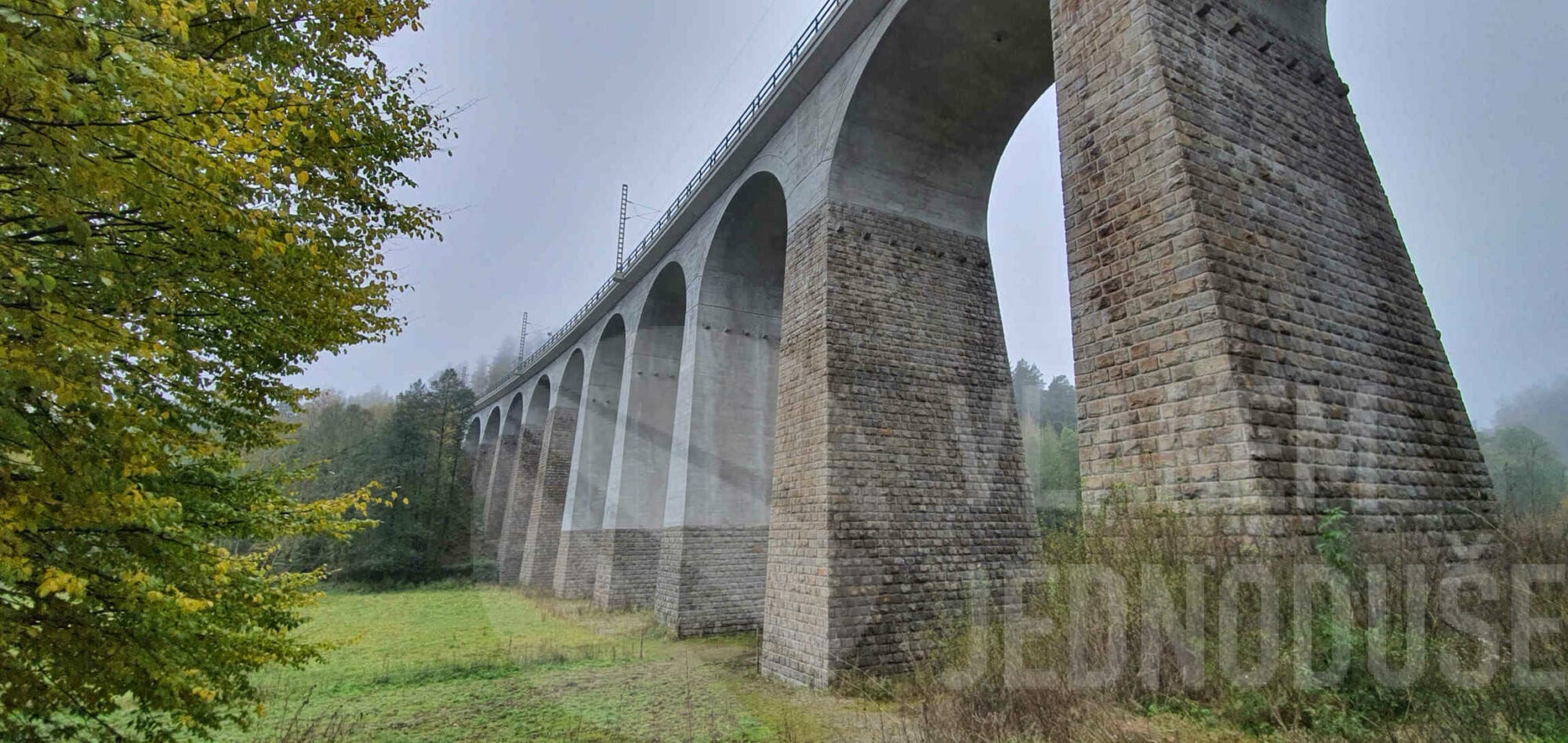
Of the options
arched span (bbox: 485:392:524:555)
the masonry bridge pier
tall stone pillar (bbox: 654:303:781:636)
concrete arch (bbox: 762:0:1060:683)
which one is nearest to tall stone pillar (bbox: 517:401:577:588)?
the masonry bridge pier

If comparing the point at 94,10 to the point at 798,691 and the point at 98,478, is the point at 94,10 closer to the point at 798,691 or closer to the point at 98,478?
the point at 98,478

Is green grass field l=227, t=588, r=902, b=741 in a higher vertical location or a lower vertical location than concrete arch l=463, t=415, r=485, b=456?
lower

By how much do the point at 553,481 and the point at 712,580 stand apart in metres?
14.0

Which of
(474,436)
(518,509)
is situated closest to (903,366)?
(518,509)

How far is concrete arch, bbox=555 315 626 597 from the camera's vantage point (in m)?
20.4

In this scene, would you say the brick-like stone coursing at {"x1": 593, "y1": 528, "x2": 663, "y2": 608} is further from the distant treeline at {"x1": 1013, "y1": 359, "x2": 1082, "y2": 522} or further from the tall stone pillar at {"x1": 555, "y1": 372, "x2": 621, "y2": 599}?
the distant treeline at {"x1": 1013, "y1": 359, "x2": 1082, "y2": 522}

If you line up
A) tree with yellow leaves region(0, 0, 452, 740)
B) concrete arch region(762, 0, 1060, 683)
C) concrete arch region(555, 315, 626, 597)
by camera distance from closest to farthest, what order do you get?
tree with yellow leaves region(0, 0, 452, 740) < concrete arch region(762, 0, 1060, 683) < concrete arch region(555, 315, 626, 597)

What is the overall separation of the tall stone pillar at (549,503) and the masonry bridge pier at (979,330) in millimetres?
4692

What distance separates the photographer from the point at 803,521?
8617mm

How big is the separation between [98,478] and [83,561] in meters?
0.78

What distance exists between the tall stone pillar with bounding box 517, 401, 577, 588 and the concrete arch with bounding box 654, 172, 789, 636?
11.4 meters

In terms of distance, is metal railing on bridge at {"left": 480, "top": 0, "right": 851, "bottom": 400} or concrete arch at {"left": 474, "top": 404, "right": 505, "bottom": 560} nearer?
metal railing on bridge at {"left": 480, "top": 0, "right": 851, "bottom": 400}

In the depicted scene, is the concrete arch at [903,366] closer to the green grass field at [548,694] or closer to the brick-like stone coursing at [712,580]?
the green grass field at [548,694]

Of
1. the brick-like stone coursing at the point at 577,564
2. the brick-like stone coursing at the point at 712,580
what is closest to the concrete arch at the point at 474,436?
the brick-like stone coursing at the point at 577,564
